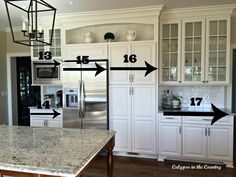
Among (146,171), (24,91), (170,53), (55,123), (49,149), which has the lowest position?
(146,171)

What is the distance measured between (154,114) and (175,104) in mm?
527

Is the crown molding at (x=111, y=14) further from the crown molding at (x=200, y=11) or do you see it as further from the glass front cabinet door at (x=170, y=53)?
the glass front cabinet door at (x=170, y=53)

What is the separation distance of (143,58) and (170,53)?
59cm

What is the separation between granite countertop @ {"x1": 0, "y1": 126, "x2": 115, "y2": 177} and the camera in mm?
1448

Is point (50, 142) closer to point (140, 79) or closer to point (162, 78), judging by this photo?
point (140, 79)

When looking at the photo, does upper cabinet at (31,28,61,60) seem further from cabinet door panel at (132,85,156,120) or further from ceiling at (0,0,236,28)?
cabinet door panel at (132,85,156,120)

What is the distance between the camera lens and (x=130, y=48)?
3.87 meters

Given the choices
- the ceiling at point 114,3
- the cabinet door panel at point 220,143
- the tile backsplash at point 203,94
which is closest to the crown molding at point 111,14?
the ceiling at point 114,3

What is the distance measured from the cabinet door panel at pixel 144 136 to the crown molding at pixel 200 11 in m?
2.02

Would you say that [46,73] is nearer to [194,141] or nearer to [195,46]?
[195,46]

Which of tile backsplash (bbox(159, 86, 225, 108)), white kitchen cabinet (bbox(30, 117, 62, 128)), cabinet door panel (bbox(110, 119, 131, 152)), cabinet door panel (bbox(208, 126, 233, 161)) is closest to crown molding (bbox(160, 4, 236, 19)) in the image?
tile backsplash (bbox(159, 86, 225, 108))

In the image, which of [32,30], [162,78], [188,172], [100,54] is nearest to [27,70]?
[100,54]

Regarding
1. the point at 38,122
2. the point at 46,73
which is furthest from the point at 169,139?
the point at 46,73

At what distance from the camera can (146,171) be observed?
335 cm
